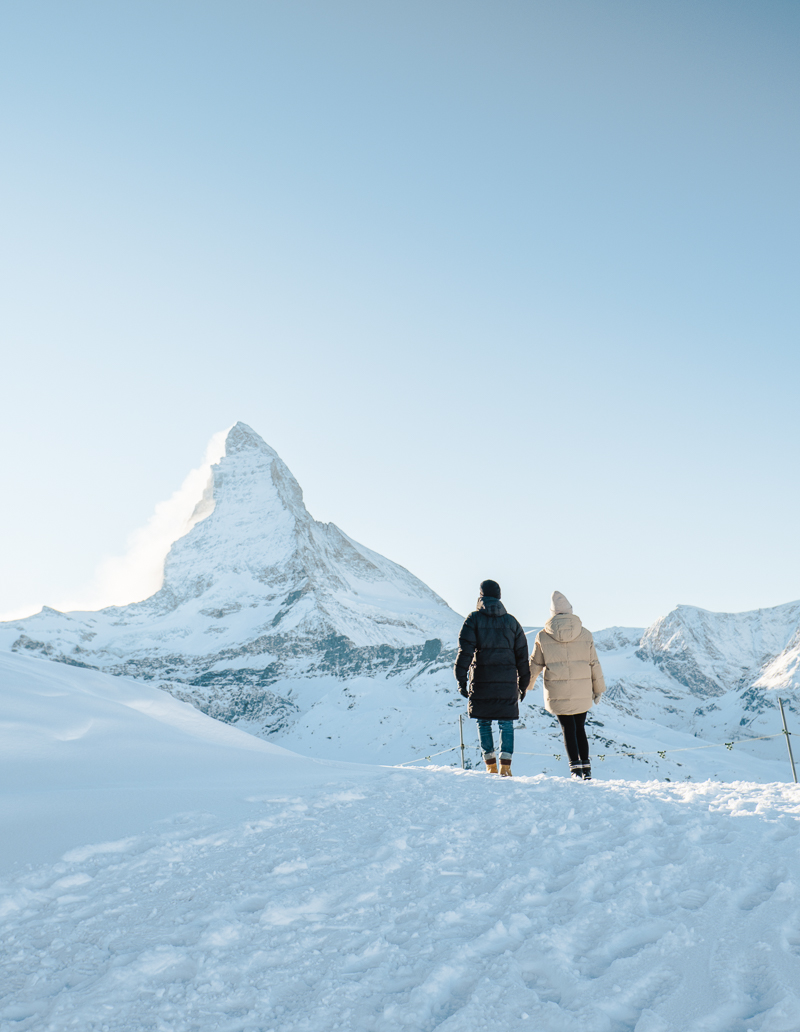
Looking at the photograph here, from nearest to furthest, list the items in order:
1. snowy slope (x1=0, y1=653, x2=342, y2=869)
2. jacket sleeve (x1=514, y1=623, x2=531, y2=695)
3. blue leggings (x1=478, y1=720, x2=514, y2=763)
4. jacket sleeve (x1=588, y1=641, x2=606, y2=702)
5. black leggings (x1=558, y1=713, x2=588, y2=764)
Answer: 1. snowy slope (x1=0, y1=653, x2=342, y2=869)
2. blue leggings (x1=478, y1=720, x2=514, y2=763)
3. black leggings (x1=558, y1=713, x2=588, y2=764)
4. jacket sleeve (x1=514, y1=623, x2=531, y2=695)
5. jacket sleeve (x1=588, y1=641, x2=606, y2=702)

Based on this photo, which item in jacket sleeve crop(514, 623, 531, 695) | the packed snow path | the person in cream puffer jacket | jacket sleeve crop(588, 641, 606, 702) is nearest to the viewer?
the packed snow path

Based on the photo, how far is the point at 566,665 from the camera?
8312mm

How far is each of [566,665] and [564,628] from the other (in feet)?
1.55

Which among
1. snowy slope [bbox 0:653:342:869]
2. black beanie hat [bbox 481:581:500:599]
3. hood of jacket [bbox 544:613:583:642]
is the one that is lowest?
snowy slope [bbox 0:653:342:869]

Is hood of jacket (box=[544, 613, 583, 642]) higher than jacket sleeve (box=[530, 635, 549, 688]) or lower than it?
higher

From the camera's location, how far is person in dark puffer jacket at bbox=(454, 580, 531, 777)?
8102 millimetres

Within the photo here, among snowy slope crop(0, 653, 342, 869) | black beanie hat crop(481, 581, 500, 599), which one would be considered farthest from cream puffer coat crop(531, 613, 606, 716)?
snowy slope crop(0, 653, 342, 869)

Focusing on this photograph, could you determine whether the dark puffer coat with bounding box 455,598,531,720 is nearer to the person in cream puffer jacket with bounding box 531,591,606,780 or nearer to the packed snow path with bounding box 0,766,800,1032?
the person in cream puffer jacket with bounding box 531,591,606,780

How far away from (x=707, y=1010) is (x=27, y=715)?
7245 millimetres

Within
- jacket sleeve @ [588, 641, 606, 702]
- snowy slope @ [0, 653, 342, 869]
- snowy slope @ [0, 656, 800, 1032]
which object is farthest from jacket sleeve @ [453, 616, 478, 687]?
snowy slope @ [0, 656, 800, 1032]

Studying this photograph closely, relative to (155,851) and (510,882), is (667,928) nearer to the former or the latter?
(510,882)

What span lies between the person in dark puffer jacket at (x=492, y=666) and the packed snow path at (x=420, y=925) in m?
2.81

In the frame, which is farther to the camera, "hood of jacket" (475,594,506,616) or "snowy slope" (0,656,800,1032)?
"hood of jacket" (475,594,506,616)

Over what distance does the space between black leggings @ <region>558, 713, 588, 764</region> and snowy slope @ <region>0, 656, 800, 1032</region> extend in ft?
6.05
